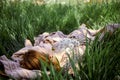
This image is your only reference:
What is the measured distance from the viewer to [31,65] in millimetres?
2082

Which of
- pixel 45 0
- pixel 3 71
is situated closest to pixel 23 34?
pixel 3 71

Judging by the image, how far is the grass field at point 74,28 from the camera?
181cm

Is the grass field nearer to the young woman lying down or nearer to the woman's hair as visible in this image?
the young woman lying down

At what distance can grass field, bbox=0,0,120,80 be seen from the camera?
1.81 m

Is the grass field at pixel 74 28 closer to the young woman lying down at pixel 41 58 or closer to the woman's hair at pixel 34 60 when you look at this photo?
the young woman lying down at pixel 41 58

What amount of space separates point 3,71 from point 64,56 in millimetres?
428

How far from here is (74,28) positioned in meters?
3.52

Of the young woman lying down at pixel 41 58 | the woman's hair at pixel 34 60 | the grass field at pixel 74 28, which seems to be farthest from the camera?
the woman's hair at pixel 34 60

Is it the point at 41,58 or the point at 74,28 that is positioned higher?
the point at 41,58

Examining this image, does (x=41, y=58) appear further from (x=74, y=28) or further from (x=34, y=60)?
(x=74, y=28)

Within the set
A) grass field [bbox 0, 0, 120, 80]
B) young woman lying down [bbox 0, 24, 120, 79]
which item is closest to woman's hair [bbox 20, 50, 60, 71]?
young woman lying down [bbox 0, 24, 120, 79]

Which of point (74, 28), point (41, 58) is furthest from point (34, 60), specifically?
point (74, 28)

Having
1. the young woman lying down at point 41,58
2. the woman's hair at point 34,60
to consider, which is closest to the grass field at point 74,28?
the young woman lying down at point 41,58

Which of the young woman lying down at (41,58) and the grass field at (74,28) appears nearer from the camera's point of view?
the grass field at (74,28)
